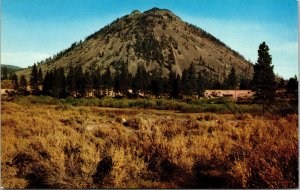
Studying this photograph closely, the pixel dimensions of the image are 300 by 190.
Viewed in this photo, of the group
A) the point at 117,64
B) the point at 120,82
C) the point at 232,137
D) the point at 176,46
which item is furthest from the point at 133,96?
the point at 176,46

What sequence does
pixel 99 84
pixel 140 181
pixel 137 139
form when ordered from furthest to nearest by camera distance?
1. pixel 99 84
2. pixel 137 139
3. pixel 140 181

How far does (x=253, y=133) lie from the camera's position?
29.9 feet

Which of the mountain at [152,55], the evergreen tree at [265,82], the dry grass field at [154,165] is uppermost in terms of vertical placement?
the mountain at [152,55]

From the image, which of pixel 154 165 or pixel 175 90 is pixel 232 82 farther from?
pixel 154 165

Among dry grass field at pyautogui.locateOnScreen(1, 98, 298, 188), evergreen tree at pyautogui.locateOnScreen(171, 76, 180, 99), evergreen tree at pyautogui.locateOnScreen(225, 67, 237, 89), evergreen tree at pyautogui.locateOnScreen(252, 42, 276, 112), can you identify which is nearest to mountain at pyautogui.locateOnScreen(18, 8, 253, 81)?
evergreen tree at pyautogui.locateOnScreen(225, 67, 237, 89)

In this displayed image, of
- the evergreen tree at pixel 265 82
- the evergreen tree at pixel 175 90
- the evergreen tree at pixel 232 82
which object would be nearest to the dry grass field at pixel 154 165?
the evergreen tree at pixel 265 82

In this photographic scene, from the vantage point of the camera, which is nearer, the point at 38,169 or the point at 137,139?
the point at 38,169

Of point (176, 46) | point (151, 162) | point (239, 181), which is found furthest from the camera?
point (176, 46)

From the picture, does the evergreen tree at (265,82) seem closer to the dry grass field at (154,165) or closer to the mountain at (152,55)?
the dry grass field at (154,165)

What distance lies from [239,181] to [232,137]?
3.26 meters

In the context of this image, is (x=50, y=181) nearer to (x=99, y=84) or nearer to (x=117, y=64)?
(x=99, y=84)

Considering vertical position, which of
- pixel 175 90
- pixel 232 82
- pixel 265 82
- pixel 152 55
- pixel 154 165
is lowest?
pixel 154 165

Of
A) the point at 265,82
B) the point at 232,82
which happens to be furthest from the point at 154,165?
the point at 232,82

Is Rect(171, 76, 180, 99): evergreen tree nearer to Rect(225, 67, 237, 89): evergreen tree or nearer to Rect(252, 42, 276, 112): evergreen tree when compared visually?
Rect(225, 67, 237, 89): evergreen tree
